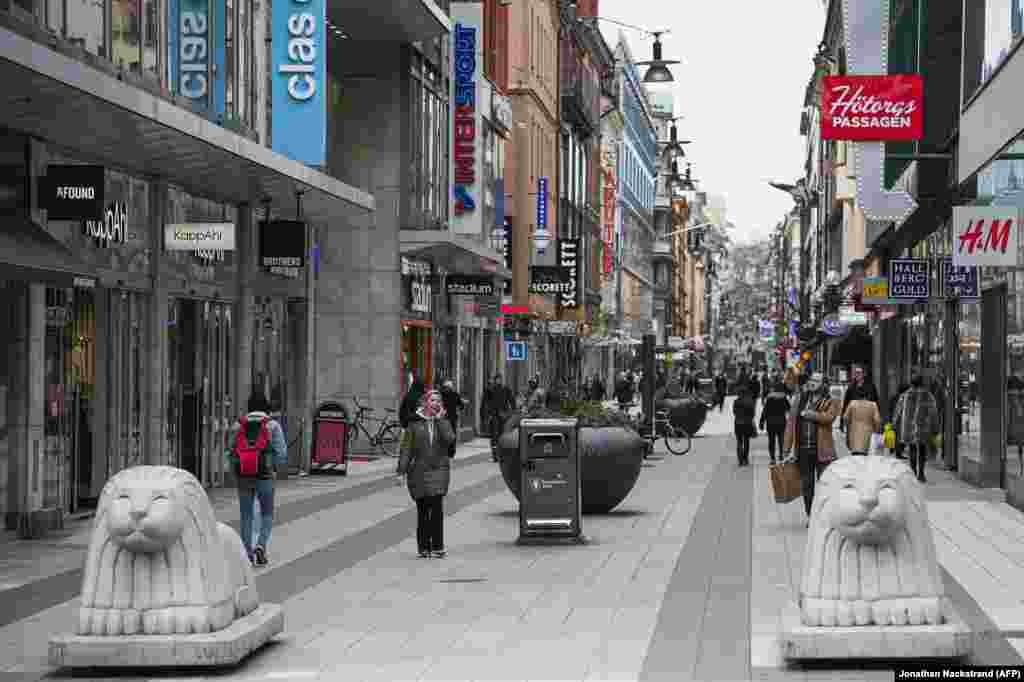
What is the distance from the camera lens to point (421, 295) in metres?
40.3

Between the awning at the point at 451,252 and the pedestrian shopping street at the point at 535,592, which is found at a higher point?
the awning at the point at 451,252

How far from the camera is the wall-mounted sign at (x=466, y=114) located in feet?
139

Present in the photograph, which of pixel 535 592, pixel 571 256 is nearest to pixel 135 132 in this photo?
pixel 535 592

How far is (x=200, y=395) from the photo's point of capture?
25.7 metres

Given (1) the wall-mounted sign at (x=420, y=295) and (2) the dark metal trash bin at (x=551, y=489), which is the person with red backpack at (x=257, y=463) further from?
(1) the wall-mounted sign at (x=420, y=295)

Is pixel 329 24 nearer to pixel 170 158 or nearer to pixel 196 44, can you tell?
pixel 196 44

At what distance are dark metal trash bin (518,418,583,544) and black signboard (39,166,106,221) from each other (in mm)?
4893

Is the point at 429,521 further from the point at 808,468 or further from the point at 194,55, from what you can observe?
A: the point at 194,55

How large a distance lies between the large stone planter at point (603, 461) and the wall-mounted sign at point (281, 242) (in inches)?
241

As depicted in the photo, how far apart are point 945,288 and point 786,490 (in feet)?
37.7

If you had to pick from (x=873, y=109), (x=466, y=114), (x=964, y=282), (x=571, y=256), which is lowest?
(x=964, y=282)

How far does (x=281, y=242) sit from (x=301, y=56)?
3.17m

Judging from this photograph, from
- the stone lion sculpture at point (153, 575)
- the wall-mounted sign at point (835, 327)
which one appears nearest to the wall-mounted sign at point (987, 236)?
the stone lion sculpture at point (153, 575)

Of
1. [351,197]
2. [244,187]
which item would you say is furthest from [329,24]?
[244,187]
